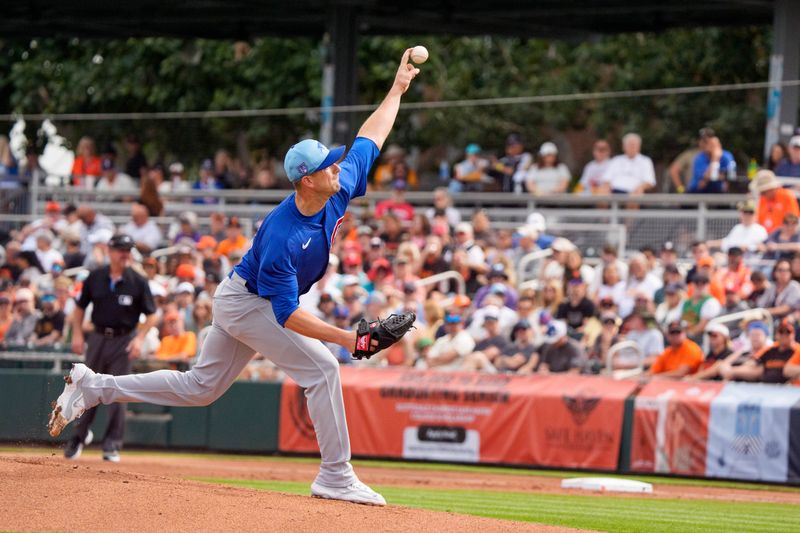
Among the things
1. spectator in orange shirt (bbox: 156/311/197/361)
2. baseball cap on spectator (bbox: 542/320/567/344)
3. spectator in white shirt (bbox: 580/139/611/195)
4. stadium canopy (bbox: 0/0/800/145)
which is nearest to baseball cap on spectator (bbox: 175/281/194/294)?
spectator in orange shirt (bbox: 156/311/197/361)

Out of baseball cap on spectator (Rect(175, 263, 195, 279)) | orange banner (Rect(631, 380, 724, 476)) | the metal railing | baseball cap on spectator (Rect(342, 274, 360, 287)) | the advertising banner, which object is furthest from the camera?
baseball cap on spectator (Rect(175, 263, 195, 279))

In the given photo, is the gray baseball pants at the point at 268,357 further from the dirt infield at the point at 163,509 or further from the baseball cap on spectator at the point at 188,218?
the baseball cap on spectator at the point at 188,218

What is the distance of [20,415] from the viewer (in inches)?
363

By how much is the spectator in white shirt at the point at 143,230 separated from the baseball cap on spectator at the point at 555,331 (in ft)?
24.4

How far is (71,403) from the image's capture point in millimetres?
8586

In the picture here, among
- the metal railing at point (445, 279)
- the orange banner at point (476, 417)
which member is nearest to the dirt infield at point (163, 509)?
the orange banner at point (476, 417)

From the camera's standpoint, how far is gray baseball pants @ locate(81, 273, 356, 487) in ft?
26.5

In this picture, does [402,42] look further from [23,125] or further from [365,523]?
[365,523]

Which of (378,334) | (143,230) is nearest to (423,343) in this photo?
(143,230)

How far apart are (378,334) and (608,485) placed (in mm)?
6064

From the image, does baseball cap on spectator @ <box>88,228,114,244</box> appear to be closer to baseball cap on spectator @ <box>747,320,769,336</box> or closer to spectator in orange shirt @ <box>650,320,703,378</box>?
spectator in orange shirt @ <box>650,320,703,378</box>

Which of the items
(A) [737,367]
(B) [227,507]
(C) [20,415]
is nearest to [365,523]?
(B) [227,507]

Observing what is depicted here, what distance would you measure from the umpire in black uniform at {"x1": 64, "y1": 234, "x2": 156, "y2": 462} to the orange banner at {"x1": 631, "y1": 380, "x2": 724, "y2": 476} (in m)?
5.56

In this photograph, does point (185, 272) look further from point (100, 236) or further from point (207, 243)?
point (100, 236)
